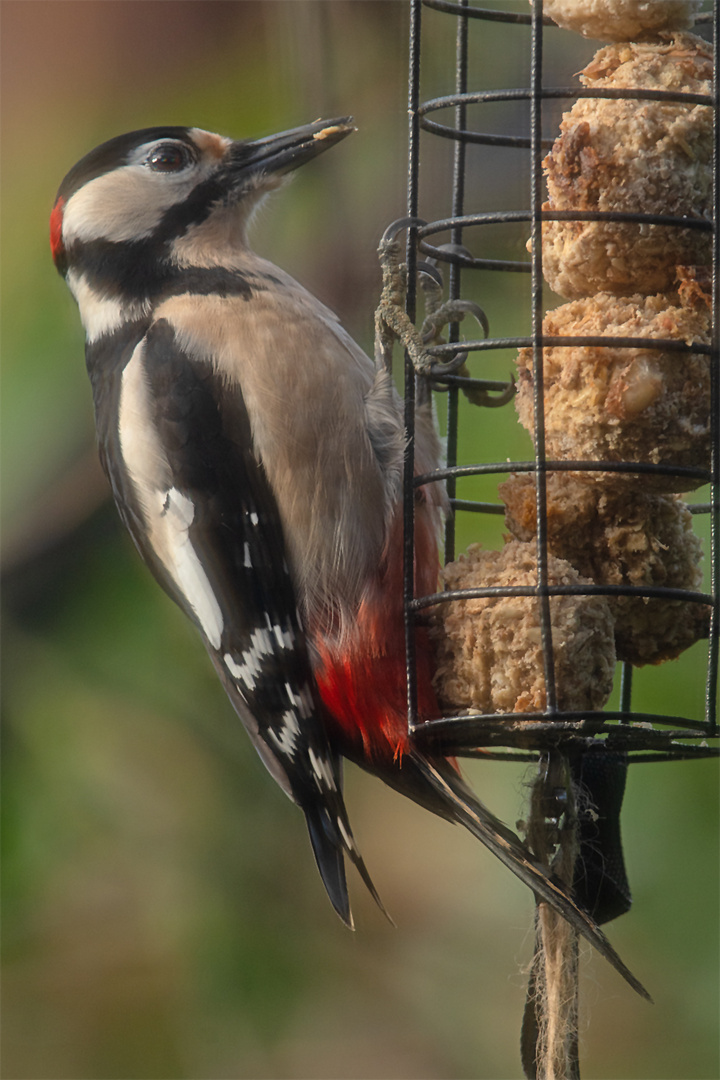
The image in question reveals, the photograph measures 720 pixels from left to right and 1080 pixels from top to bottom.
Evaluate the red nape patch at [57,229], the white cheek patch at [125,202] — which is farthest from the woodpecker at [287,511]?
the red nape patch at [57,229]

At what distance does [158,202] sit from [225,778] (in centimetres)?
142

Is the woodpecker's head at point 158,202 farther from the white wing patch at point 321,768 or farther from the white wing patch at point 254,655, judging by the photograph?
the white wing patch at point 321,768

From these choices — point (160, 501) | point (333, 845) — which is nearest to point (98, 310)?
point (160, 501)

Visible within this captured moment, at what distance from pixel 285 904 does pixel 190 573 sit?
126 cm

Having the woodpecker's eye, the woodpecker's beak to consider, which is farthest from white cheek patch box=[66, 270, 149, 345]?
the woodpecker's beak

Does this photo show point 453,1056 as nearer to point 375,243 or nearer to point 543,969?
point 543,969

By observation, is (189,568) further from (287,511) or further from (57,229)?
(57,229)

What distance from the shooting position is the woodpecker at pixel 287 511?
2350 millimetres

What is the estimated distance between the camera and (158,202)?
2.77 meters

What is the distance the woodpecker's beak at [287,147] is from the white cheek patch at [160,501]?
0.52 m

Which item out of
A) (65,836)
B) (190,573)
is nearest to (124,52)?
(190,573)

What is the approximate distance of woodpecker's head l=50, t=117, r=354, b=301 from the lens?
2.70 metres

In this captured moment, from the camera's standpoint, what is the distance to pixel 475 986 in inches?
143

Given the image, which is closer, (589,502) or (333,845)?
(589,502)
